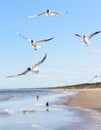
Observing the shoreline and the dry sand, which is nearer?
the shoreline

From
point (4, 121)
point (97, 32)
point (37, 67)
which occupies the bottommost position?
point (4, 121)

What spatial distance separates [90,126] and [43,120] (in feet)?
17.1

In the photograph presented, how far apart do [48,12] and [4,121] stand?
1317 centimetres

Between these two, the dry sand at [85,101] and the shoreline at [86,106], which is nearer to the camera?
the shoreline at [86,106]

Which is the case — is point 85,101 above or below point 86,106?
below

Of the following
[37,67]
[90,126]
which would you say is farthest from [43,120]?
[37,67]

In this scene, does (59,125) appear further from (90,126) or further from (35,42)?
(35,42)

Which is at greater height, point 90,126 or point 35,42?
point 35,42

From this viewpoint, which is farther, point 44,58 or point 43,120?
point 43,120

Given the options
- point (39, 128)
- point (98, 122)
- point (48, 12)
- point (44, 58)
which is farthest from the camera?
→ point (98, 122)

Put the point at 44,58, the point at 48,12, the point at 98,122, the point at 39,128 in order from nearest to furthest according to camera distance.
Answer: the point at 44,58 < the point at 48,12 < the point at 39,128 < the point at 98,122

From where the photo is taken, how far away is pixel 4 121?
31969mm

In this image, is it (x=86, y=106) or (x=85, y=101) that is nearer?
(x=86, y=106)

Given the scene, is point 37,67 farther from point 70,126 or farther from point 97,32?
point 70,126
